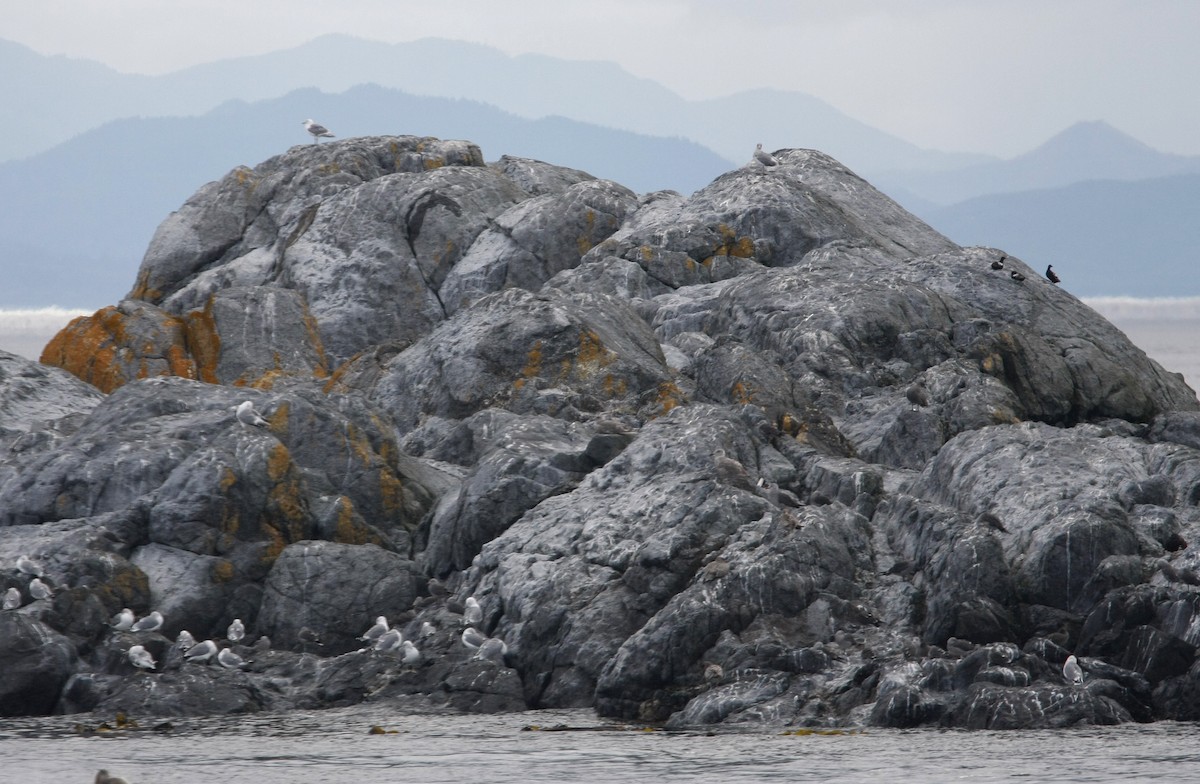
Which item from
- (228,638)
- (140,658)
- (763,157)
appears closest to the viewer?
(140,658)

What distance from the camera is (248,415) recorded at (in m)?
28.3

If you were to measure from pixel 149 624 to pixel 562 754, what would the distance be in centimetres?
855

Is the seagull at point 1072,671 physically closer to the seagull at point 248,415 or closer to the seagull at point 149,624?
the seagull at point 149,624

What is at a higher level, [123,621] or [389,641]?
[123,621]

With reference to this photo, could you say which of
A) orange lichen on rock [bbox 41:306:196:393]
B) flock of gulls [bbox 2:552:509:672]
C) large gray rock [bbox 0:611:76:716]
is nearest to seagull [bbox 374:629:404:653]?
flock of gulls [bbox 2:552:509:672]

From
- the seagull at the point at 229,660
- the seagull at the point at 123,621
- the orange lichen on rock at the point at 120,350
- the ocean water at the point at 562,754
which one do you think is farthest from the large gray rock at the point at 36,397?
the ocean water at the point at 562,754

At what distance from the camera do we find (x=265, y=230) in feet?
148

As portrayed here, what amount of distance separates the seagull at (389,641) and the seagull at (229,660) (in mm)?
2207

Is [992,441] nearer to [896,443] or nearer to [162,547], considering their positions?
[896,443]

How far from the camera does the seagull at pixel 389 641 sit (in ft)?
79.6

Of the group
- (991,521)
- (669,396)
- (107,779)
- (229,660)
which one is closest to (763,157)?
(669,396)

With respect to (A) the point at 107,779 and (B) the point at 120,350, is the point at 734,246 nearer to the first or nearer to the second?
(B) the point at 120,350

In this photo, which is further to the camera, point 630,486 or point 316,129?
point 316,129

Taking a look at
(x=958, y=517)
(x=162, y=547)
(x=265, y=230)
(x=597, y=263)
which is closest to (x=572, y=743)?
(x=958, y=517)
